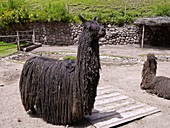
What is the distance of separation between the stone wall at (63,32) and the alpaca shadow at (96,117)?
14.6 m

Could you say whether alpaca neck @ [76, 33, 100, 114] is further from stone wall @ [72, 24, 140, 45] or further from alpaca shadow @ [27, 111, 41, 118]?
stone wall @ [72, 24, 140, 45]

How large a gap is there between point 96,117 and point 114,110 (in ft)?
2.02

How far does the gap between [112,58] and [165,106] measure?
24.2 ft

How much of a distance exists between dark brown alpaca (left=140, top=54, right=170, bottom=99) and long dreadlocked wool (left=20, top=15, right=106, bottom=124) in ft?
10.7

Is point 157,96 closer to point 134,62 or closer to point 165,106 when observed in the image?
point 165,106

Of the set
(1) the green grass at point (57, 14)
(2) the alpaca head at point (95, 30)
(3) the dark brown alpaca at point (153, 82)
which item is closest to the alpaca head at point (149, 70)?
(3) the dark brown alpaca at point (153, 82)

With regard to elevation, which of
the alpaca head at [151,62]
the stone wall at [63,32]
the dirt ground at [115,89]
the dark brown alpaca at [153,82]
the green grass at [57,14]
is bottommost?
the dirt ground at [115,89]

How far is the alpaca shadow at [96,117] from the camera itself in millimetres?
5020

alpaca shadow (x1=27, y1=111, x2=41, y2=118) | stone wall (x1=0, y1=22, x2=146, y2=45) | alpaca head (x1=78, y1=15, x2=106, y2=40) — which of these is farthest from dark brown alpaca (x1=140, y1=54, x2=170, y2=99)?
stone wall (x1=0, y1=22, x2=146, y2=45)

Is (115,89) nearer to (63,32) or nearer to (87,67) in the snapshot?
(87,67)

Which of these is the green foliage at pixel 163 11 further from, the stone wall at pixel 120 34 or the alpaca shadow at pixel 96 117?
the alpaca shadow at pixel 96 117

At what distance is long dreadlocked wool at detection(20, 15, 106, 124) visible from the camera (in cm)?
448

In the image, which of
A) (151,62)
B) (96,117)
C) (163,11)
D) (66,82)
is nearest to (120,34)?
(163,11)

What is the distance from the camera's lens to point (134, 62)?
12.9 metres
